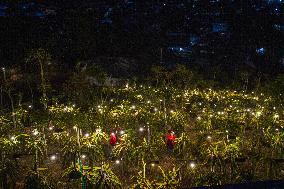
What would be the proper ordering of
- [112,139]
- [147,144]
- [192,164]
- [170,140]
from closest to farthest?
1. [192,164]
2. [147,144]
3. [170,140]
4. [112,139]

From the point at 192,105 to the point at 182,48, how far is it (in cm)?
1899

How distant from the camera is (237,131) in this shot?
15.4 m

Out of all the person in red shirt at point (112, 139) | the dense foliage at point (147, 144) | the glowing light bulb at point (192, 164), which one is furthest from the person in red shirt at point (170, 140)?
the person in red shirt at point (112, 139)

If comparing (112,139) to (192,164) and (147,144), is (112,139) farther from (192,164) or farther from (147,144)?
(192,164)

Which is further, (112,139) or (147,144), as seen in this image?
(112,139)

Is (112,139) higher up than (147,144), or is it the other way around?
(147,144)

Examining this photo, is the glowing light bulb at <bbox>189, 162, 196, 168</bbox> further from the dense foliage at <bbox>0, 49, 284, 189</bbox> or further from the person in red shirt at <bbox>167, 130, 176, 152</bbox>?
the person in red shirt at <bbox>167, 130, 176, 152</bbox>

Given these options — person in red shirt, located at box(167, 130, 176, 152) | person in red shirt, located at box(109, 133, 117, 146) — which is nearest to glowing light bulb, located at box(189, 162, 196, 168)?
person in red shirt, located at box(167, 130, 176, 152)

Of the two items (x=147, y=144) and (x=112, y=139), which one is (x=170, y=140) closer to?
(x=147, y=144)

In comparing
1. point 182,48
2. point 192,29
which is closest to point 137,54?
point 182,48

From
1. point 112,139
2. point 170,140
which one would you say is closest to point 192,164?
point 170,140

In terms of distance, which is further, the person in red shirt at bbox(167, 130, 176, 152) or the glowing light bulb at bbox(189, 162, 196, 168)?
the person in red shirt at bbox(167, 130, 176, 152)

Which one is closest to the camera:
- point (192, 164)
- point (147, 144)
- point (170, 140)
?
point (192, 164)

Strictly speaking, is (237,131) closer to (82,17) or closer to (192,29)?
(82,17)
